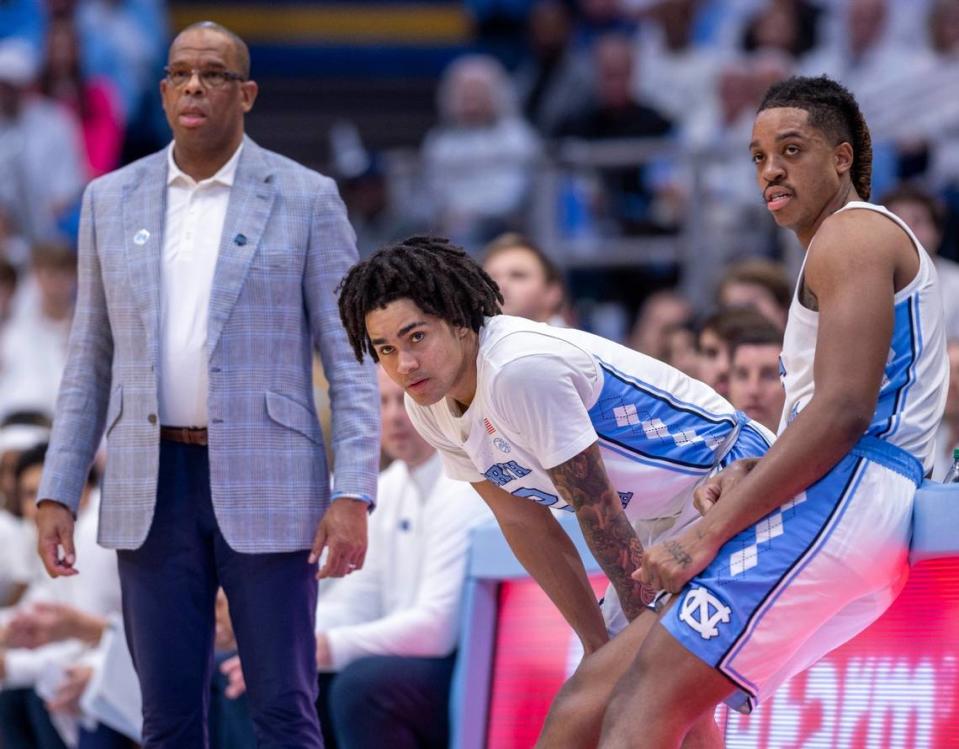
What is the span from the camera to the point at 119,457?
3.90 metres

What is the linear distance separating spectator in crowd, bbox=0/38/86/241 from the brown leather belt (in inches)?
243

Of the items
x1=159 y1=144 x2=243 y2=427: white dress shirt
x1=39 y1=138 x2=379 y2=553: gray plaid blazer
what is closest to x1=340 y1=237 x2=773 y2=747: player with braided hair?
x1=39 y1=138 x2=379 y2=553: gray plaid blazer

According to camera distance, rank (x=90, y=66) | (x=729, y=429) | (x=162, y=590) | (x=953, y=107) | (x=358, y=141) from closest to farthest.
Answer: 1. (x=729, y=429)
2. (x=162, y=590)
3. (x=953, y=107)
4. (x=90, y=66)
5. (x=358, y=141)

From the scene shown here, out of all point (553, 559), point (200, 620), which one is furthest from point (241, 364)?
point (553, 559)

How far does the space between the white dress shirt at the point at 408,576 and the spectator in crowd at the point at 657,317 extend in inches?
78.0

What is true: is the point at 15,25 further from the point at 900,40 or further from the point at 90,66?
the point at 900,40

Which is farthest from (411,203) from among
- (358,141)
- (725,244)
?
(358,141)

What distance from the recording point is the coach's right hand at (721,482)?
10.3 feet

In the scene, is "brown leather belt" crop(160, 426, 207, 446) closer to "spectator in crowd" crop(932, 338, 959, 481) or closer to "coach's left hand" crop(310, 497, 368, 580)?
"coach's left hand" crop(310, 497, 368, 580)

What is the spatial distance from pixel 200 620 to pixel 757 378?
6.79 feet

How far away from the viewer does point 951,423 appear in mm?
5410

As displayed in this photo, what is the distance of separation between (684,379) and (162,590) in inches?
52.0

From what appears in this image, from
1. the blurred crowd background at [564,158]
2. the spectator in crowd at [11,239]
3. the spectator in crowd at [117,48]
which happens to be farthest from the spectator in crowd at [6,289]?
the spectator in crowd at [117,48]

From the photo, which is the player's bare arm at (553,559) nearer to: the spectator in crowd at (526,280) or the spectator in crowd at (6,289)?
the spectator in crowd at (526,280)
